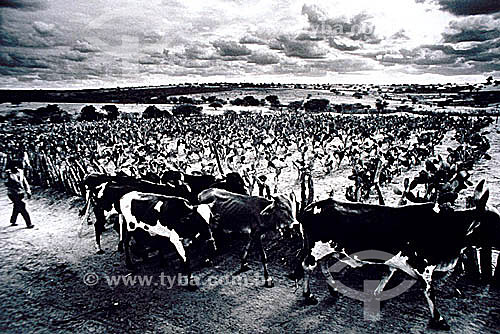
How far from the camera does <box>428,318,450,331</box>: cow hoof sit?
17.9ft

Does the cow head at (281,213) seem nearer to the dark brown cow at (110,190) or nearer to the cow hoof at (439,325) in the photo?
the dark brown cow at (110,190)

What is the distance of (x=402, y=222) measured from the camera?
19.8ft

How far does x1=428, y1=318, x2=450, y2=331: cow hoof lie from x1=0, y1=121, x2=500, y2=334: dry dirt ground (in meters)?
0.12

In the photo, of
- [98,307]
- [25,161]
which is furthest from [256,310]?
[25,161]

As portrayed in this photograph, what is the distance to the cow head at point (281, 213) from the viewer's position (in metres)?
7.75

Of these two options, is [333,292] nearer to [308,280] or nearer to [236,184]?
[308,280]

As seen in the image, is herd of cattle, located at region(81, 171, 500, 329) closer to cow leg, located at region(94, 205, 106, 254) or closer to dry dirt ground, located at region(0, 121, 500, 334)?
cow leg, located at region(94, 205, 106, 254)

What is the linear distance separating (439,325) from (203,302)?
4.23m

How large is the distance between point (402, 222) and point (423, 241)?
46 cm

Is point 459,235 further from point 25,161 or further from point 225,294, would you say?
point 25,161

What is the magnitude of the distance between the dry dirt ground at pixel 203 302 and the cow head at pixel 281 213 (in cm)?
98

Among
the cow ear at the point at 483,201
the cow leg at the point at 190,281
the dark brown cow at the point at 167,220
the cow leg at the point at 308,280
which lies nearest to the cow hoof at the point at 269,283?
the cow leg at the point at 308,280

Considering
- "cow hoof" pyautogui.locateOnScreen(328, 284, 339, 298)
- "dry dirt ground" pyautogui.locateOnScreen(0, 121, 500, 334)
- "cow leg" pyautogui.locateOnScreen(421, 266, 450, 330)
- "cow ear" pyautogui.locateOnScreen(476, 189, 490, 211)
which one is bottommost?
"dry dirt ground" pyautogui.locateOnScreen(0, 121, 500, 334)

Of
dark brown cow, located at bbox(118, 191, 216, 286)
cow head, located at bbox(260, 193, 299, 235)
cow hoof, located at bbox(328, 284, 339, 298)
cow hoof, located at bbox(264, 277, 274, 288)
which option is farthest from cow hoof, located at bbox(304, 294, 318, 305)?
dark brown cow, located at bbox(118, 191, 216, 286)
